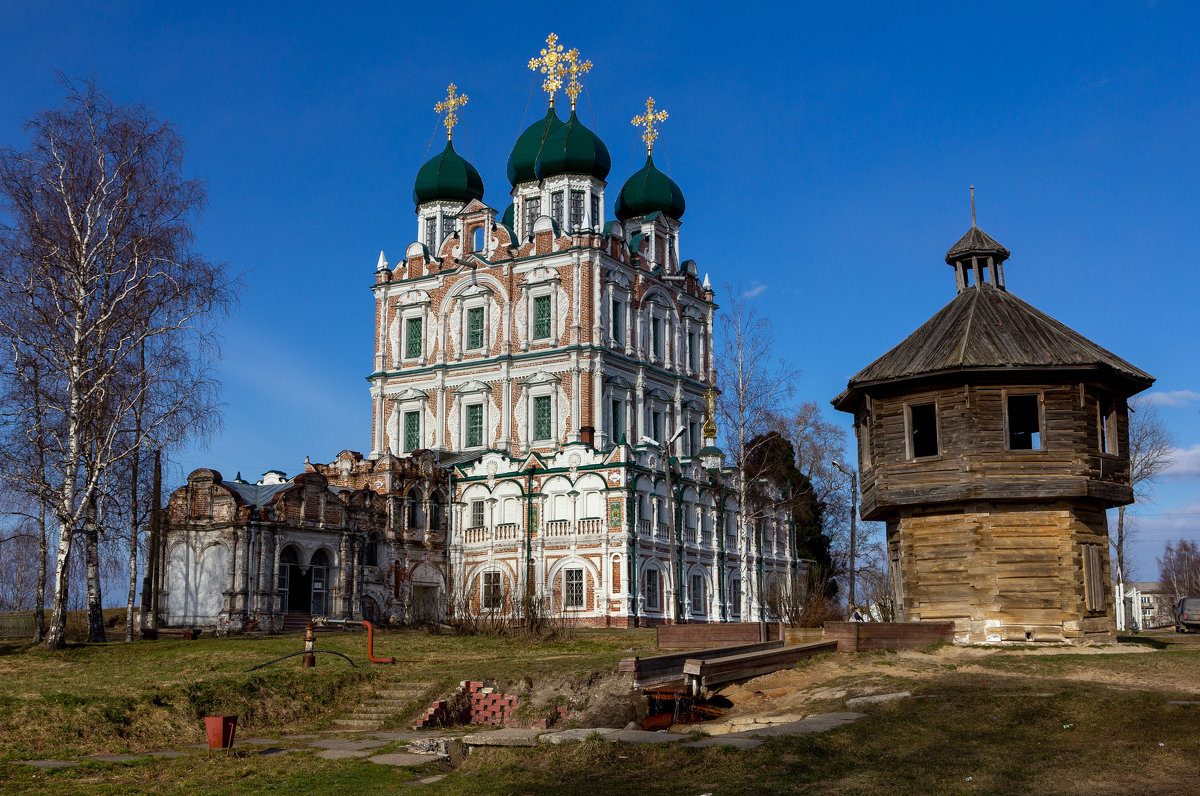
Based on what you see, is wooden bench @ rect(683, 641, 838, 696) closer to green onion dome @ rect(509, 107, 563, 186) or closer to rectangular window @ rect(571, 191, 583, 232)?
rectangular window @ rect(571, 191, 583, 232)

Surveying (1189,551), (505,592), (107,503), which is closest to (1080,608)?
(505,592)

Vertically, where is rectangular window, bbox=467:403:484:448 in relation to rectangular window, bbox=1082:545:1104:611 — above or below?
above

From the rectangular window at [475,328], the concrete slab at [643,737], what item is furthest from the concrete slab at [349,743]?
the rectangular window at [475,328]

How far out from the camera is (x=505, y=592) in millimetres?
36125

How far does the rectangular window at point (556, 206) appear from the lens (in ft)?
188

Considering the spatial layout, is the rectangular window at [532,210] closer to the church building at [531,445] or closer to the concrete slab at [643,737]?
the church building at [531,445]

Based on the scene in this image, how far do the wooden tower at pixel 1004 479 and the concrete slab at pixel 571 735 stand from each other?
1251 cm

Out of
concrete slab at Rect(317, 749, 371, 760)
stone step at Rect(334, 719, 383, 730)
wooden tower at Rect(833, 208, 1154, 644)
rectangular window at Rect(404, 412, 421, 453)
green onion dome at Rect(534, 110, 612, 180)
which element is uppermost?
green onion dome at Rect(534, 110, 612, 180)

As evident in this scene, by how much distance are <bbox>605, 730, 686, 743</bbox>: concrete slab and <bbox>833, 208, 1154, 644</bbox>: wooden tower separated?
12185 millimetres

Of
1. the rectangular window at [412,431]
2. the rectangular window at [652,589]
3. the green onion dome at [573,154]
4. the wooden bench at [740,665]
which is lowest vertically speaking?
the wooden bench at [740,665]

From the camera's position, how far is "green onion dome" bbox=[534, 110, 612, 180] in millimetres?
57219

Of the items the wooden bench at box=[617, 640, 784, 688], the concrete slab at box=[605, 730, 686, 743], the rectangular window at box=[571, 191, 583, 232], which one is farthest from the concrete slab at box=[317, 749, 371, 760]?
the rectangular window at box=[571, 191, 583, 232]

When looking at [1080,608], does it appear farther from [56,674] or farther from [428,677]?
[56,674]

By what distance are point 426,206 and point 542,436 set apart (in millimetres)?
14872
